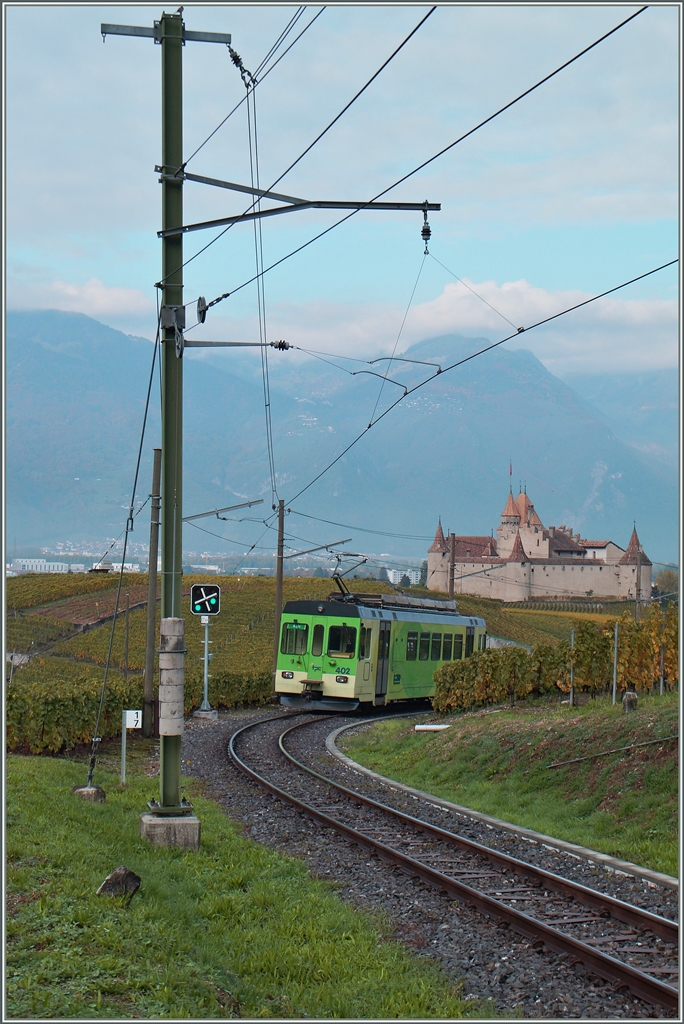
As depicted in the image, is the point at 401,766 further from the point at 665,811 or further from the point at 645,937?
the point at 645,937

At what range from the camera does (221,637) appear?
55781mm

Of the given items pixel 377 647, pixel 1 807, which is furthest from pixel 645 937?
pixel 377 647

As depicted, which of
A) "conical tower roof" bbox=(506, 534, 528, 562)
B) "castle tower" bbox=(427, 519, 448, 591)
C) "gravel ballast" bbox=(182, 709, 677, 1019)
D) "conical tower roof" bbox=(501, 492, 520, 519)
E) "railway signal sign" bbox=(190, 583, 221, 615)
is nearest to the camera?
"gravel ballast" bbox=(182, 709, 677, 1019)

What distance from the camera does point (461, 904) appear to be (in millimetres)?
8844

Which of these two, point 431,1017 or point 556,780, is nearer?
point 431,1017

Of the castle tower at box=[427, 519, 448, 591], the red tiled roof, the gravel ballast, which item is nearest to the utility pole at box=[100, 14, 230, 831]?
the gravel ballast

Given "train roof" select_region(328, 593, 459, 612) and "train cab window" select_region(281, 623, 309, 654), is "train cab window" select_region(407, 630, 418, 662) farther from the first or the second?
"train cab window" select_region(281, 623, 309, 654)

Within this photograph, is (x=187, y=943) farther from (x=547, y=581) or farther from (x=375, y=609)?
(x=547, y=581)

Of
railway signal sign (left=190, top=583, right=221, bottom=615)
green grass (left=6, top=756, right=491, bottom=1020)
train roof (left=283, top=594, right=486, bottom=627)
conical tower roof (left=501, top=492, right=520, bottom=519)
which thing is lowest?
green grass (left=6, top=756, right=491, bottom=1020)

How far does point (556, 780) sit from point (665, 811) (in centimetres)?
275

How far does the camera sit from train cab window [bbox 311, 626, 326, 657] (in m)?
26.4

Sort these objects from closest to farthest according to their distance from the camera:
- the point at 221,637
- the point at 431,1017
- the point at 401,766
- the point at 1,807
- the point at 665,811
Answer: the point at 431,1017
the point at 1,807
the point at 665,811
the point at 401,766
the point at 221,637

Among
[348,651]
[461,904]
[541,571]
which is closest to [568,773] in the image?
[461,904]

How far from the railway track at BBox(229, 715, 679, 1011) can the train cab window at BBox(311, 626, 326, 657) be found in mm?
10848
